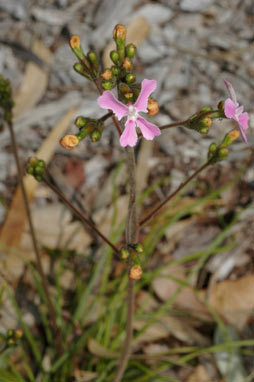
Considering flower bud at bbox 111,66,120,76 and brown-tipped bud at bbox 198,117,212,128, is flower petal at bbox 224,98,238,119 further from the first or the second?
flower bud at bbox 111,66,120,76

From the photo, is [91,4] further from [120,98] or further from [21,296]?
[120,98]

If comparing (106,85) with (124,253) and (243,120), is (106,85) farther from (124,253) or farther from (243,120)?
(124,253)

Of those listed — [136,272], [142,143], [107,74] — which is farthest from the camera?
[142,143]

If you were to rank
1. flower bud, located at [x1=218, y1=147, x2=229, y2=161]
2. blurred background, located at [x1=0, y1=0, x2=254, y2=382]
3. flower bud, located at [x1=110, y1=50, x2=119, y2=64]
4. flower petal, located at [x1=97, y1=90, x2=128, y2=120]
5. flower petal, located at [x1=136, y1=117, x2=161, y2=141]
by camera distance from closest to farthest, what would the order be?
flower petal, located at [x1=97, y1=90, x2=128, y2=120]
flower petal, located at [x1=136, y1=117, x2=161, y2=141]
flower bud, located at [x1=110, y1=50, x2=119, y2=64]
flower bud, located at [x1=218, y1=147, x2=229, y2=161]
blurred background, located at [x1=0, y1=0, x2=254, y2=382]

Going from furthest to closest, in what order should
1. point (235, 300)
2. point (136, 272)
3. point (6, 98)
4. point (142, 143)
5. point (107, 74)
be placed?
point (142, 143) < point (235, 300) < point (6, 98) < point (136, 272) < point (107, 74)

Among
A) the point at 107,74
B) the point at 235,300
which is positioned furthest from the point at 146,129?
the point at 235,300

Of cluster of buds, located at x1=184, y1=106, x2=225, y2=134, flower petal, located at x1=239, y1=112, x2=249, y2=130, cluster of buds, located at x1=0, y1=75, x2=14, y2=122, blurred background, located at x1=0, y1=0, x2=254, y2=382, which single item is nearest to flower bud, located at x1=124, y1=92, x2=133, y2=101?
cluster of buds, located at x1=184, y1=106, x2=225, y2=134
